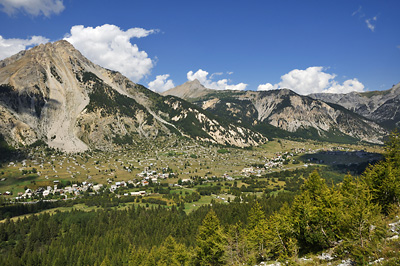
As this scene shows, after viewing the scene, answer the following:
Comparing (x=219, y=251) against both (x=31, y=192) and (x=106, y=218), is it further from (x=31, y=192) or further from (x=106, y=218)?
(x=31, y=192)

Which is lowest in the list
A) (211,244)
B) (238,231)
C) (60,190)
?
(60,190)

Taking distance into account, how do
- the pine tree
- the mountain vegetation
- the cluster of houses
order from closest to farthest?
the mountain vegetation → the pine tree → the cluster of houses

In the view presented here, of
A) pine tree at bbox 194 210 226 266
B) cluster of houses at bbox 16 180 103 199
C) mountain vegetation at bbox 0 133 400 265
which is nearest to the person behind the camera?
mountain vegetation at bbox 0 133 400 265

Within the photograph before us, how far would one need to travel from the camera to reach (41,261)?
3836 inches

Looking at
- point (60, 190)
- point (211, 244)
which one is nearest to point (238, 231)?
point (211, 244)

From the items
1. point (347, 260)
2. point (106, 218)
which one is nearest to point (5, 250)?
point (106, 218)

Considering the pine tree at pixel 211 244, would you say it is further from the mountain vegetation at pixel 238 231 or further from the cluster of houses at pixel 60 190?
the cluster of houses at pixel 60 190

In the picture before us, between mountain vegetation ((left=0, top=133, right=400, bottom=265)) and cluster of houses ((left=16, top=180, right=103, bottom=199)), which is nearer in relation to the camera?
mountain vegetation ((left=0, top=133, right=400, bottom=265))

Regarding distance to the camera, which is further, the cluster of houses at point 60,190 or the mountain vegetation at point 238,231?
the cluster of houses at point 60,190

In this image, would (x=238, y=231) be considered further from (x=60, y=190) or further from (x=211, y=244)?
(x=60, y=190)

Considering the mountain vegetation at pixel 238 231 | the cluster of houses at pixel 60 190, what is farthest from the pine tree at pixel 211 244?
the cluster of houses at pixel 60 190

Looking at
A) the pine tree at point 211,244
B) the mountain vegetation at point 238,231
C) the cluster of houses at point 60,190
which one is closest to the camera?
the mountain vegetation at point 238,231

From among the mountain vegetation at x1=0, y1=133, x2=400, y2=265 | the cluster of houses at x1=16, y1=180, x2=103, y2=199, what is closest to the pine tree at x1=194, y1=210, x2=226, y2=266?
the mountain vegetation at x1=0, y1=133, x2=400, y2=265

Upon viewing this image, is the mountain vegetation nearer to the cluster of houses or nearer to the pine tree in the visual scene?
the pine tree
